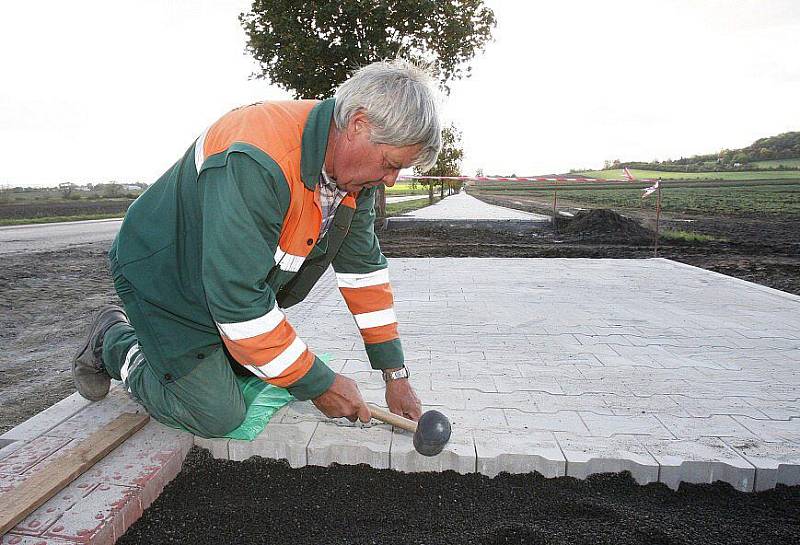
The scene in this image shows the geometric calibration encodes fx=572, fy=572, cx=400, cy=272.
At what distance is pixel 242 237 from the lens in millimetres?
1952

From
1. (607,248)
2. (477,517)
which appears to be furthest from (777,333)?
(607,248)

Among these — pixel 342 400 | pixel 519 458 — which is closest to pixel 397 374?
pixel 342 400

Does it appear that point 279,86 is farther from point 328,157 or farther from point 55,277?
point 328,157

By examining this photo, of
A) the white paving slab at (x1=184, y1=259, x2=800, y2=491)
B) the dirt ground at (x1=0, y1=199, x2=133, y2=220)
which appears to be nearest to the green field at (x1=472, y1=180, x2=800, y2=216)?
the white paving slab at (x1=184, y1=259, x2=800, y2=491)

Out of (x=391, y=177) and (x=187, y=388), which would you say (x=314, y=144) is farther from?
(x=187, y=388)

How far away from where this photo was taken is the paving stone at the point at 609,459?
2.43 meters

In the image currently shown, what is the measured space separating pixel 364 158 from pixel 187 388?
1.31 meters

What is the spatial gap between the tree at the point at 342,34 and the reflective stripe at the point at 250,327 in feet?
43.4

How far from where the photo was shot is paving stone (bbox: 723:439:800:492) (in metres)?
2.41

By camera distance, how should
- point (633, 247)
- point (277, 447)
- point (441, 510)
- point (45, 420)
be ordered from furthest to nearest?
1. point (633, 247)
2. point (45, 420)
3. point (277, 447)
4. point (441, 510)

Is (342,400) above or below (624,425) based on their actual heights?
above

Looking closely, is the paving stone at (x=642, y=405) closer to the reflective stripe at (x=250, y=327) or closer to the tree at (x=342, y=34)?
the reflective stripe at (x=250, y=327)

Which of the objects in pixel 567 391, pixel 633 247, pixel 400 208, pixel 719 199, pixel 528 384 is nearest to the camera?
pixel 567 391

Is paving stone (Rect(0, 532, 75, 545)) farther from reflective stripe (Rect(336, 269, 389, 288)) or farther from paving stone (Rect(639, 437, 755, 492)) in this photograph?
paving stone (Rect(639, 437, 755, 492))
